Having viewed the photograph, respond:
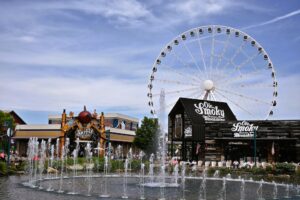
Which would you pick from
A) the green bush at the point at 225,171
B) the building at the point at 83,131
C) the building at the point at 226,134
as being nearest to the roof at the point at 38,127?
the building at the point at 83,131

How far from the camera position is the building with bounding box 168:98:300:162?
4462 cm

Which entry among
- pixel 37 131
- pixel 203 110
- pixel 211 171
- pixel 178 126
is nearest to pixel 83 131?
pixel 178 126

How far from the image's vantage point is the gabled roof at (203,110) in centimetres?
4725

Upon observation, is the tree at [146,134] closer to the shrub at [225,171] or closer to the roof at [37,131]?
the roof at [37,131]

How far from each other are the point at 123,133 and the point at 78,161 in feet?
141

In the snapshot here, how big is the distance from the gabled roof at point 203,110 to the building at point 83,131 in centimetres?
926

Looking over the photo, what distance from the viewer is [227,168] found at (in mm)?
36625

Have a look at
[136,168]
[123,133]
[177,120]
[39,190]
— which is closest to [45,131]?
[123,133]

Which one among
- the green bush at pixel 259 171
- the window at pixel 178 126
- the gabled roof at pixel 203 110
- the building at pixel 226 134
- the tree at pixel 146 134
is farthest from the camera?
the tree at pixel 146 134

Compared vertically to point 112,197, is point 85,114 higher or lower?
higher

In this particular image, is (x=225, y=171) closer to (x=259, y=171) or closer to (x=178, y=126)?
(x=259, y=171)

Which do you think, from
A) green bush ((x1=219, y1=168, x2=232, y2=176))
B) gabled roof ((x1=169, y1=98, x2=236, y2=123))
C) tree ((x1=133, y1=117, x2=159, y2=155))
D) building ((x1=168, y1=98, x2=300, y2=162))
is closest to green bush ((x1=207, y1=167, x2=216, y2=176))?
green bush ((x1=219, y1=168, x2=232, y2=176))

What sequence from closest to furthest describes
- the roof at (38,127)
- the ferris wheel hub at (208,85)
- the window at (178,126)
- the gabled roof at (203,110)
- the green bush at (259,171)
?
1. the green bush at (259,171)
2. the gabled roof at (203,110)
3. the window at (178,126)
4. the ferris wheel hub at (208,85)
5. the roof at (38,127)

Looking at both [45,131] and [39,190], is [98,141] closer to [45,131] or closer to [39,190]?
[45,131]
